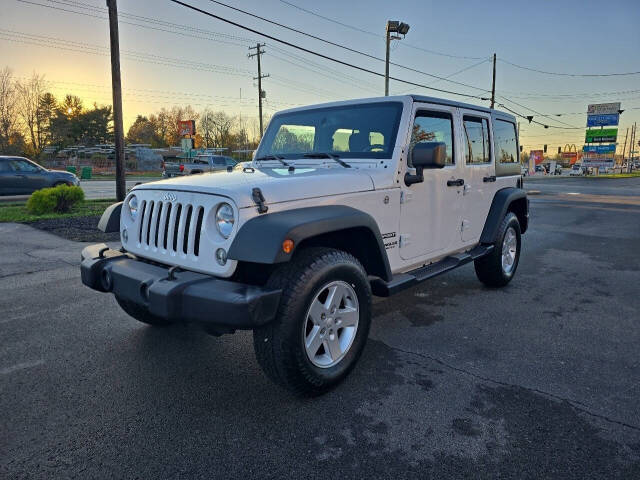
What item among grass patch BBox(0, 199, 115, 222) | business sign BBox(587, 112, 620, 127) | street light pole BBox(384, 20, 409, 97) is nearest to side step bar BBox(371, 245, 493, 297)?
grass patch BBox(0, 199, 115, 222)

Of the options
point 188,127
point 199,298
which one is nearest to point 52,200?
point 199,298

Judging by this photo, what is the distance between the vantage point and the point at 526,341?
3721 mm

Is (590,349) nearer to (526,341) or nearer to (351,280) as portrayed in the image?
(526,341)

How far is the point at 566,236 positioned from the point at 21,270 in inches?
389

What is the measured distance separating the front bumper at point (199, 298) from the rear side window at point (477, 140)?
9.73 feet

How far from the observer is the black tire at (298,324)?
2.50m

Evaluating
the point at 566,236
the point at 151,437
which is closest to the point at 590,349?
the point at 151,437

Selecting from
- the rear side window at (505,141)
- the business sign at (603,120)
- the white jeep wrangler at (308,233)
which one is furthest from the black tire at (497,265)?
the business sign at (603,120)

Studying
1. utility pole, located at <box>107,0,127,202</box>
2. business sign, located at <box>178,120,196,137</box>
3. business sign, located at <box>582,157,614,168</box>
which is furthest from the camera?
business sign, located at <box>178,120,196,137</box>

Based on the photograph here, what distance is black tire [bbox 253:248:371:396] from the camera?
250 cm

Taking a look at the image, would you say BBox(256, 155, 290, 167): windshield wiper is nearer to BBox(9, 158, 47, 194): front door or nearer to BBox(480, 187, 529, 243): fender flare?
BBox(480, 187, 529, 243): fender flare

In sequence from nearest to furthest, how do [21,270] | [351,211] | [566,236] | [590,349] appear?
[351,211]
[590,349]
[21,270]
[566,236]

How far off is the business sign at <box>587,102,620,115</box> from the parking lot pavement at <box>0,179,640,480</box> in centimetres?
6488

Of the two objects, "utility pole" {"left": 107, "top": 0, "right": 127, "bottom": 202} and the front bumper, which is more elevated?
Answer: "utility pole" {"left": 107, "top": 0, "right": 127, "bottom": 202}
